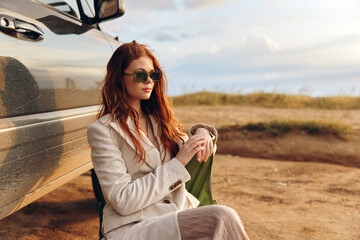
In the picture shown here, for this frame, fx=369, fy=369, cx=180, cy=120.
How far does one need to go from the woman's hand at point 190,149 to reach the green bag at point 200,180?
0.87 feet

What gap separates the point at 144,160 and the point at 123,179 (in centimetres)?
16

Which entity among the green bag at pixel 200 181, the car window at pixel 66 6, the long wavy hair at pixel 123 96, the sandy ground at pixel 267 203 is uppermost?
the car window at pixel 66 6

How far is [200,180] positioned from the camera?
219 cm

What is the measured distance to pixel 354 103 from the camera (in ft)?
35.8

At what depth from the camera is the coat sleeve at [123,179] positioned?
1721 millimetres

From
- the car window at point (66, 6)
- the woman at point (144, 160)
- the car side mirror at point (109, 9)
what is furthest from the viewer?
the car side mirror at point (109, 9)

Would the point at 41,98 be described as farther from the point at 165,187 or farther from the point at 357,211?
the point at 357,211

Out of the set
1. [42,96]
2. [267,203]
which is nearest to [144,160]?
[42,96]

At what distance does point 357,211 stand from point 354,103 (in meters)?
8.23

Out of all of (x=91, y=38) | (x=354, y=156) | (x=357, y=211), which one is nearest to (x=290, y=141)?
(x=354, y=156)

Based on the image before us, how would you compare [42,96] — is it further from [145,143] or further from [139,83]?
[145,143]

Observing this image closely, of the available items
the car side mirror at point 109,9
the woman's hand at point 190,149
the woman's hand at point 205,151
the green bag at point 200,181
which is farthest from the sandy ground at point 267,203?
the car side mirror at point 109,9

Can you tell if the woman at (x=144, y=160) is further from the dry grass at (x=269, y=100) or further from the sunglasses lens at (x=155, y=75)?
the dry grass at (x=269, y=100)

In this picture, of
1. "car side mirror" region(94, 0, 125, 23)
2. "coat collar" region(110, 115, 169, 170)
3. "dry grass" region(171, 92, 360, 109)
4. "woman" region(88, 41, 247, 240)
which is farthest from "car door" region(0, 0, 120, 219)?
"dry grass" region(171, 92, 360, 109)
